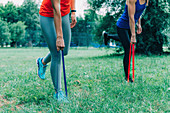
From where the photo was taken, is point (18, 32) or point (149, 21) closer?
point (149, 21)

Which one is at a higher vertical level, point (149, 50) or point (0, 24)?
point (0, 24)

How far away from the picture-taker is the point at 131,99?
275 centimetres

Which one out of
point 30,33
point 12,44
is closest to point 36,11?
point 12,44

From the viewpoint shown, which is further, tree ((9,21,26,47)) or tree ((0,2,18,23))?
tree ((0,2,18,23))

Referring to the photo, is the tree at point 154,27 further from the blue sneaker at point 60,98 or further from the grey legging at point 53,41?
the blue sneaker at point 60,98

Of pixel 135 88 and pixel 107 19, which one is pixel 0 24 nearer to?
pixel 107 19

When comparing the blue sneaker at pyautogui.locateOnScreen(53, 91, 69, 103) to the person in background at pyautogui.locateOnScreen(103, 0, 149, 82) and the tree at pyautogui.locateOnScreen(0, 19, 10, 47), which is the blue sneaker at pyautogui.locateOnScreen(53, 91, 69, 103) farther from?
the tree at pyautogui.locateOnScreen(0, 19, 10, 47)

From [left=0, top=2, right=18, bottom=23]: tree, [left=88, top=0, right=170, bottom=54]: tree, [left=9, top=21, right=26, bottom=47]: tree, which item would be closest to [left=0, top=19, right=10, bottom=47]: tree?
[left=9, top=21, right=26, bottom=47]: tree

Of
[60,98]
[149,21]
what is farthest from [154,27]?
[60,98]

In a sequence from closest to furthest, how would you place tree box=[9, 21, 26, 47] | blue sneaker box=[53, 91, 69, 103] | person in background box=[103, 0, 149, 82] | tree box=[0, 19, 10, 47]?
1. blue sneaker box=[53, 91, 69, 103]
2. person in background box=[103, 0, 149, 82]
3. tree box=[0, 19, 10, 47]
4. tree box=[9, 21, 26, 47]

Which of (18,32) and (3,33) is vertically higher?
(18,32)

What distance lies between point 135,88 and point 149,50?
28.9ft

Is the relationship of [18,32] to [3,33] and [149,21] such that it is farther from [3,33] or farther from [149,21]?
[149,21]

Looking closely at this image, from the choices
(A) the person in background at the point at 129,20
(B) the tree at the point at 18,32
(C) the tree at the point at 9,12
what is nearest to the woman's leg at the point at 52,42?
(A) the person in background at the point at 129,20
